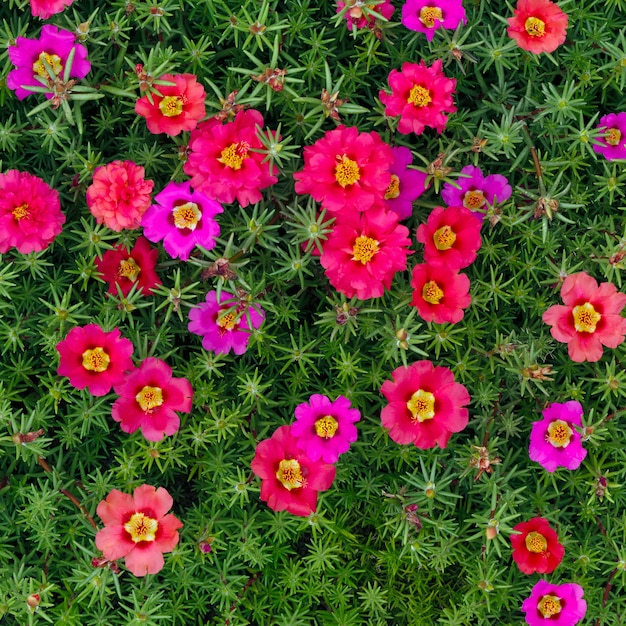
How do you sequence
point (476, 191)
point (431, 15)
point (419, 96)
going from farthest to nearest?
1. point (476, 191)
2. point (431, 15)
3. point (419, 96)

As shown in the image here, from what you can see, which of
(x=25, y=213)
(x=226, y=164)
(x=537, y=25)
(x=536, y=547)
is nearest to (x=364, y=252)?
(x=226, y=164)

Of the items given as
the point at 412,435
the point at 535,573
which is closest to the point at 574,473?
the point at 535,573

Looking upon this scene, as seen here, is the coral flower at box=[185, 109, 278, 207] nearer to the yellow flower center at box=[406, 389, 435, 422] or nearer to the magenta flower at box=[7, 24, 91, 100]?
the magenta flower at box=[7, 24, 91, 100]

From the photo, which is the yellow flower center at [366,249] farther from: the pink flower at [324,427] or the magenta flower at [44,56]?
the magenta flower at [44,56]

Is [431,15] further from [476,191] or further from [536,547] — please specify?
[536,547]

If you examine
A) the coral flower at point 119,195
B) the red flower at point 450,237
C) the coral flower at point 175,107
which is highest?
the coral flower at point 175,107

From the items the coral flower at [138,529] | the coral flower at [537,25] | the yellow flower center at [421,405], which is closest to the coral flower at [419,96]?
the coral flower at [537,25]
